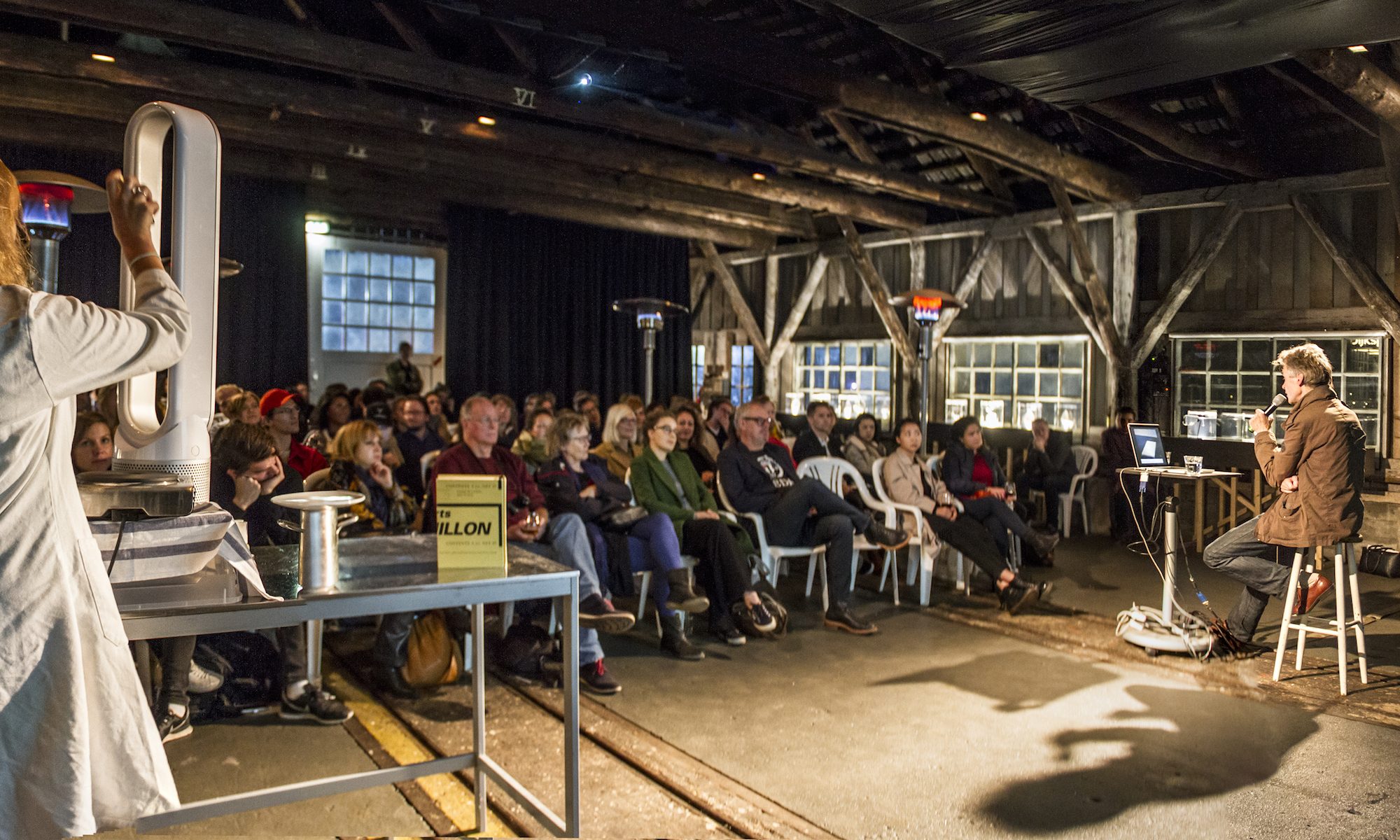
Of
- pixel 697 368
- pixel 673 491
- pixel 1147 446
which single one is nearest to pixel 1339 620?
pixel 1147 446

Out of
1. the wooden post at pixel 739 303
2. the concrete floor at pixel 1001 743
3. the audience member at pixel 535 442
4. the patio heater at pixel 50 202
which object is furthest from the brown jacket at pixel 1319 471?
the wooden post at pixel 739 303

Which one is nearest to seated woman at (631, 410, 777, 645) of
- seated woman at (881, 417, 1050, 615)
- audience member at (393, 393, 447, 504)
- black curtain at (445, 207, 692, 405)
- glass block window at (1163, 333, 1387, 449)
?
seated woman at (881, 417, 1050, 615)

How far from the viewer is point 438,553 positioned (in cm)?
215

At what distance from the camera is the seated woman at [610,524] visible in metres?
4.18

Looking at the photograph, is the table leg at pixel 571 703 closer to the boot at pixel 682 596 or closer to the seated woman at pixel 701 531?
the boot at pixel 682 596

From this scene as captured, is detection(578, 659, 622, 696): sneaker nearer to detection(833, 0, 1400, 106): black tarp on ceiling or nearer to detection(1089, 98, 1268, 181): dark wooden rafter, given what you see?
detection(833, 0, 1400, 106): black tarp on ceiling

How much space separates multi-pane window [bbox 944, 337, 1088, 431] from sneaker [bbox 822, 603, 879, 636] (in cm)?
513

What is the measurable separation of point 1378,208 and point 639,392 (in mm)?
7672

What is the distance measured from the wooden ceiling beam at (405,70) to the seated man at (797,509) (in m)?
2.50

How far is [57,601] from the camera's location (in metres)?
1.29

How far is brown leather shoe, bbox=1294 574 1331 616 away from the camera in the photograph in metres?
4.21

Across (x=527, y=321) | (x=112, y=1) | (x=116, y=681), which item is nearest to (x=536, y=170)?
(x=527, y=321)

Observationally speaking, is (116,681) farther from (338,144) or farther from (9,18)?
(9,18)

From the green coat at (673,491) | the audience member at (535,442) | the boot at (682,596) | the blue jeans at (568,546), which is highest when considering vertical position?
the audience member at (535,442)
